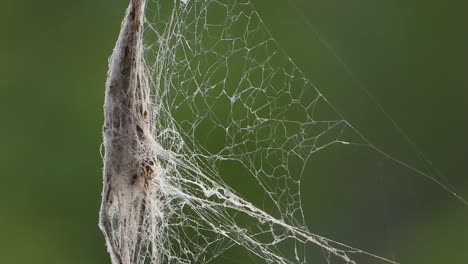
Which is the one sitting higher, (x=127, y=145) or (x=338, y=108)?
(x=127, y=145)

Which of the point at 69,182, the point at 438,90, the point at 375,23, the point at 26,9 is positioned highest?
the point at 26,9

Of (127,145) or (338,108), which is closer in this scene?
(127,145)

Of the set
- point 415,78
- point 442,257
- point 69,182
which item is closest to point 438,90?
point 415,78

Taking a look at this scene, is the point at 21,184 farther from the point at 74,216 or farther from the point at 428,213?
the point at 428,213

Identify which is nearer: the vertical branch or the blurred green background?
the vertical branch

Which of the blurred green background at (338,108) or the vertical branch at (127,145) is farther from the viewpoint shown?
the blurred green background at (338,108)
